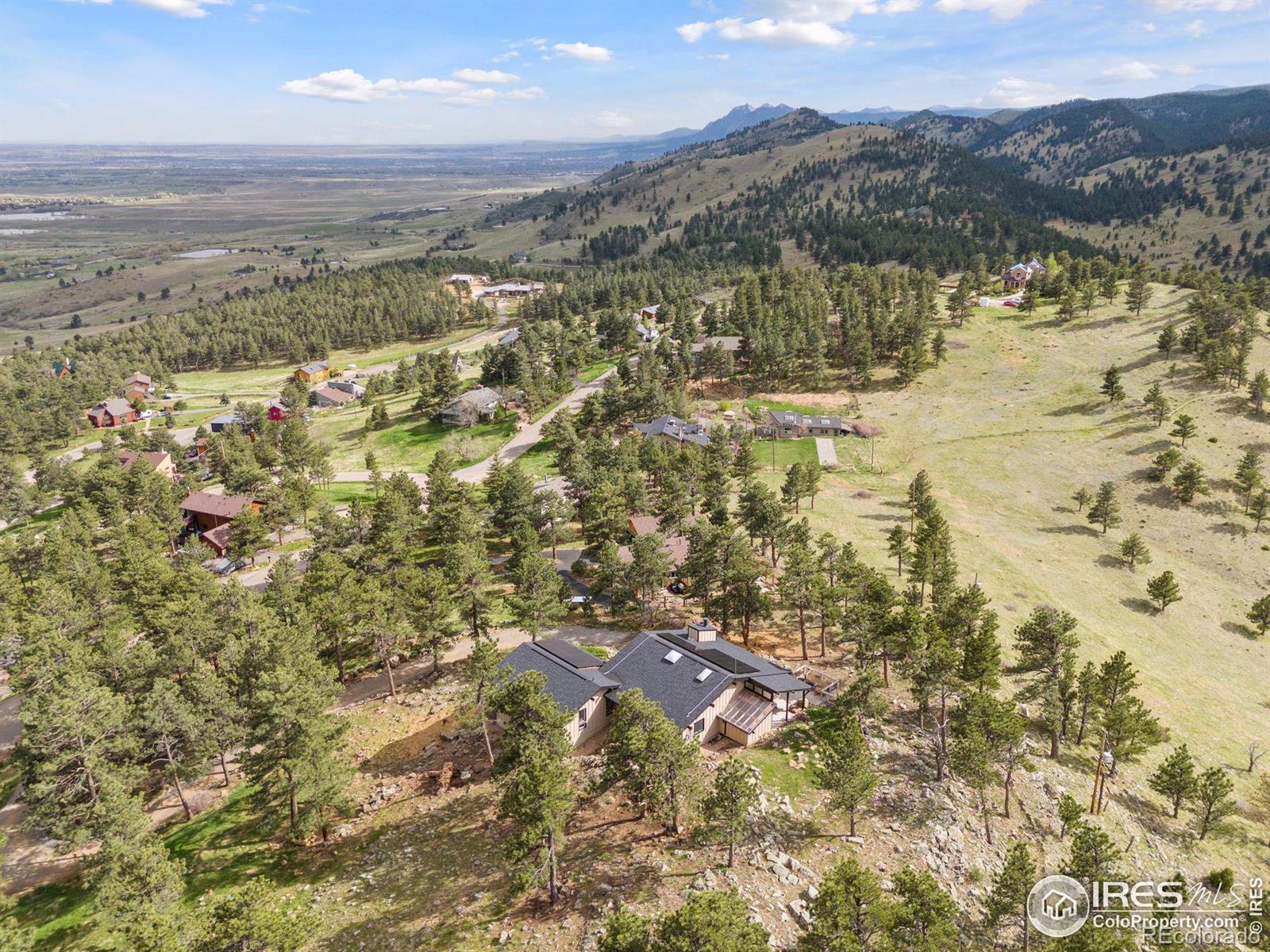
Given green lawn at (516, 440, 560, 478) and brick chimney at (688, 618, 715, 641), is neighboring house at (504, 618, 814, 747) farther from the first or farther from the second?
green lawn at (516, 440, 560, 478)

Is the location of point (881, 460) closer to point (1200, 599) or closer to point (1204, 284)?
point (1200, 599)

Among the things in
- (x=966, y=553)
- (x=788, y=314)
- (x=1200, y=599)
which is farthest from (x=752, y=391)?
(x=1200, y=599)

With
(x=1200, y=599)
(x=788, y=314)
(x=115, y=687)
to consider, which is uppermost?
(x=788, y=314)

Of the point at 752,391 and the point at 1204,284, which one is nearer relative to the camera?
the point at 752,391

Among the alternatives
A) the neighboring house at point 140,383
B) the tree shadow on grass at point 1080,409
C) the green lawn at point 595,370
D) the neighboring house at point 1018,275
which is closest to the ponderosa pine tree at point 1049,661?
the tree shadow on grass at point 1080,409

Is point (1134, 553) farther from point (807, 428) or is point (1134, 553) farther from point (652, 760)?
point (652, 760)

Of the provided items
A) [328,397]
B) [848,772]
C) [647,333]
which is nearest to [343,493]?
[328,397]

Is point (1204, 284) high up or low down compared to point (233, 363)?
up
